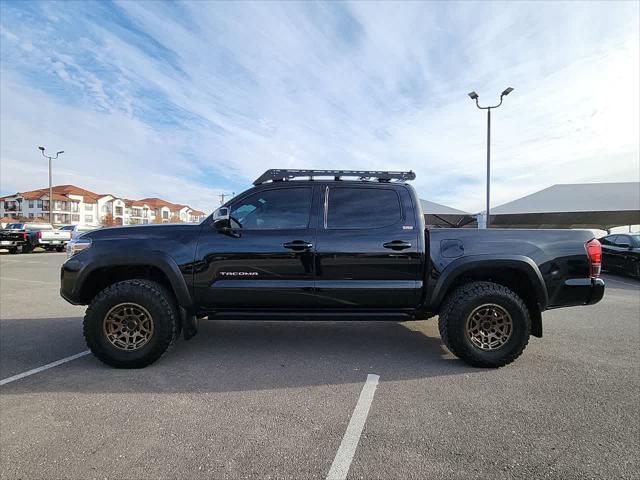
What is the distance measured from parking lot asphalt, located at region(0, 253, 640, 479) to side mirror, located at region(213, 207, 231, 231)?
141 centimetres

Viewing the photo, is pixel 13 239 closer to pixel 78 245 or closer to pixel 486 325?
pixel 78 245

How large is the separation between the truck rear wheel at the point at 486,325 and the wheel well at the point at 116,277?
2.94m

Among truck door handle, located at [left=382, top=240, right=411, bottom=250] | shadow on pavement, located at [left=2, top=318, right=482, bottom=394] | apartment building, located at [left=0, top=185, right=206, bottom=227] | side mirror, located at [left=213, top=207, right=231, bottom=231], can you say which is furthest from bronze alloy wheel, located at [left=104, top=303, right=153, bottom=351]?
apartment building, located at [left=0, top=185, right=206, bottom=227]

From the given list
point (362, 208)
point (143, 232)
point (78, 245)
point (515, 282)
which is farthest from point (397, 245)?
point (78, 245)

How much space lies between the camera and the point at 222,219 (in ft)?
11.4

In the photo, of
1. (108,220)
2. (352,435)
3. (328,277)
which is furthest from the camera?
(108,220)

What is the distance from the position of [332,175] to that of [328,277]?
1114 mm

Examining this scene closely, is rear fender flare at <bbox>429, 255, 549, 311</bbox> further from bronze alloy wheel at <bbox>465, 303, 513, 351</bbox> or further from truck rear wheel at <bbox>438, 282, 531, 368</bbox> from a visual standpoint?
bronze alloy wheel at <bbox>465, 303, 513, 351</bbox>

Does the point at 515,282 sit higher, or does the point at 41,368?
the point at 515,282

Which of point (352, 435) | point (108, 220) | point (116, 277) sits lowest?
point (352, 435)

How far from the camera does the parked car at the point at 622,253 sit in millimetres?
9992

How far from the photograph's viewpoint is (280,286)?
3514mm

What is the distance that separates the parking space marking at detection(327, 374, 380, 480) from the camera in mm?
1997

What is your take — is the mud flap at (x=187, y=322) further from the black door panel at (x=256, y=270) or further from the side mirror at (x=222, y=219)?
the side mirror at (x=222, y=219)
